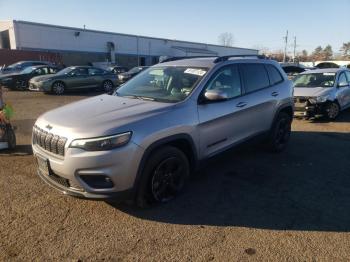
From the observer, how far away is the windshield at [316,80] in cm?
1046

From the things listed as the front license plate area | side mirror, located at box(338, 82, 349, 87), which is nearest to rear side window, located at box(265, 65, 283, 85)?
the front license plate area

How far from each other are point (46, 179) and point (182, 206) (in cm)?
169

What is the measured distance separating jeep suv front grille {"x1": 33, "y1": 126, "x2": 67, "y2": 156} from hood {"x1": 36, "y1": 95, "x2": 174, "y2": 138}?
6 cm

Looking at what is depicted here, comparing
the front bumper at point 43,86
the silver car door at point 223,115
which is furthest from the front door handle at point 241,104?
the front bumper at point 43,86

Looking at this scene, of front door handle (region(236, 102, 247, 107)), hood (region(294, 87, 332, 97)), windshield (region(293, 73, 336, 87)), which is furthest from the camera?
windshield (region(293, 73, 336, 87))

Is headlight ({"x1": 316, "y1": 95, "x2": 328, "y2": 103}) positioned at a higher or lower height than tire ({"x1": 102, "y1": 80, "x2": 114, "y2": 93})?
higher

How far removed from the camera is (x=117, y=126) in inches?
143

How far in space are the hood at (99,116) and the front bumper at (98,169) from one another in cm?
→ 22

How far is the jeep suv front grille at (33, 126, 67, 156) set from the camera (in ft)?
12.1

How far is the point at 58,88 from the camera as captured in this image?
17094 millimetres

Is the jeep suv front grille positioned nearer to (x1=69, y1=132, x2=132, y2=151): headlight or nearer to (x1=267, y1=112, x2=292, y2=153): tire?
(x1=69, y1=132, x2=132, y2=151): headlight

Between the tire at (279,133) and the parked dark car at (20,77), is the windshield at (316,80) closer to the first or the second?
the tire at (279,133)

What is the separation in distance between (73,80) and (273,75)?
13.4m

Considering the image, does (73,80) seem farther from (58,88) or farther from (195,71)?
(195,71)
